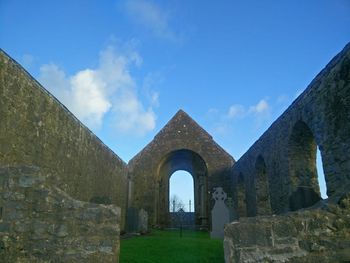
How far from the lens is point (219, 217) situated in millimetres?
12508

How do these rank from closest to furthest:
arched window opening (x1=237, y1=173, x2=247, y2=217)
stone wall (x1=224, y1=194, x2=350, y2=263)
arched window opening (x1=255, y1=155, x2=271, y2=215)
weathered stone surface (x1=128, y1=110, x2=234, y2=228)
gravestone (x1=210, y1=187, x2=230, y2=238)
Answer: stone wall (x1=224, y1=194, x2=350, y2=263)
gravestone (x1=210, y1=187, x2=230, y2=238)
arched window opening (x1=255, y1=155, x2=271, y2=215)
arched window opening (x1=237, y1=173, x2=247, y2=217)
weathered stone surface (x1=128, y1=110, x2=234, y2=228)

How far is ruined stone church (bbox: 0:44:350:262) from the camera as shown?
3.79 m

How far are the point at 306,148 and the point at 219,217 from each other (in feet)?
16.3

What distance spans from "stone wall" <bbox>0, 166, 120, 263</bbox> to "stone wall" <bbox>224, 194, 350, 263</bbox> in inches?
67.2

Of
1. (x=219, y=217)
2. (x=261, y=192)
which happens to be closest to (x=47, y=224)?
(x=219, y=217)

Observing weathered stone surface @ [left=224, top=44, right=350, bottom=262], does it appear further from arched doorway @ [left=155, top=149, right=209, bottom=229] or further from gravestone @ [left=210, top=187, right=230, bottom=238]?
arched doorway @ [left=155, top=149, right=209, bottom=229]

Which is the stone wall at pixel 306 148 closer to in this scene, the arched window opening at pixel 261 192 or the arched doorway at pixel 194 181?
the arched window opening at pixel 261 192

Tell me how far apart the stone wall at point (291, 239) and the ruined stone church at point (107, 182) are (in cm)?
1

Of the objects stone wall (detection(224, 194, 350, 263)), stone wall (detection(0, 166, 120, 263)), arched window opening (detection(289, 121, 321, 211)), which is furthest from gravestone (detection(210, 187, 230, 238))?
stone wall (detection(224, 194, 350, 263))

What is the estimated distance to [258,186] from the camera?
1285 cm

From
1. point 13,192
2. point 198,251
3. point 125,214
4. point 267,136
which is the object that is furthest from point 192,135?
point 13,192

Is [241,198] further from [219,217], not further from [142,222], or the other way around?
[142,222]

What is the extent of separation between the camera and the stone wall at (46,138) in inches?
221

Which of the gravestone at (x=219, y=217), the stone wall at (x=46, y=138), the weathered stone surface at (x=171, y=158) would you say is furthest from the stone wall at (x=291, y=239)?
the weathered stone surface at (x=171, y=158)
